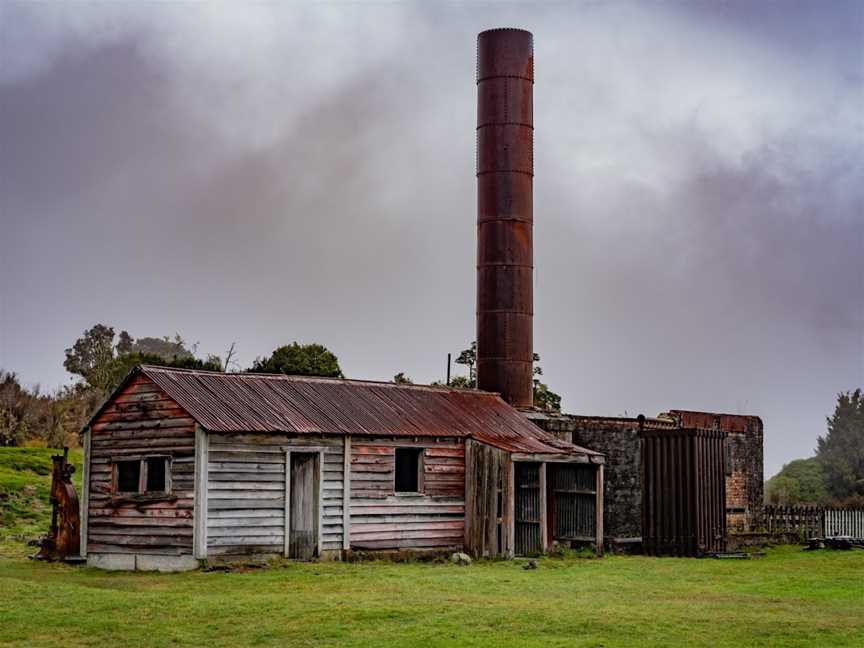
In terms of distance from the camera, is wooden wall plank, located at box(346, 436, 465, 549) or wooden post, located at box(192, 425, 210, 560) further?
wooden wall plank, located at box(346, 436, 465, 549)

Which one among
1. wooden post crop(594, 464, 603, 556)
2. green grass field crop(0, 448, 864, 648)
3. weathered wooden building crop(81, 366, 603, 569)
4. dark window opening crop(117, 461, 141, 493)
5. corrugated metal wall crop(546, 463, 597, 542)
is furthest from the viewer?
corrugated metal wall crop(546, 463, 597, 542)

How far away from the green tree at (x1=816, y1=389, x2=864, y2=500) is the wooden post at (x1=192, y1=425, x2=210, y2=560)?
40958mm

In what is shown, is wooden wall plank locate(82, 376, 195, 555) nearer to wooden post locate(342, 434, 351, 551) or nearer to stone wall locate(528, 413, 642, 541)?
wooden post locate(342, 434, 351, 551)

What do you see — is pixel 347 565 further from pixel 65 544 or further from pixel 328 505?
pixel 65 544

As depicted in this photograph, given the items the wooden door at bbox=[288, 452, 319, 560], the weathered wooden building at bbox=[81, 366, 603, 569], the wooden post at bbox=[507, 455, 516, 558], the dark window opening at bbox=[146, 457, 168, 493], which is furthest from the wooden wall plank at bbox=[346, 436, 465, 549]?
the dark window opening at bbox=[146, 457, 168, 493]

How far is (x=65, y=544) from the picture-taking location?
27547mm

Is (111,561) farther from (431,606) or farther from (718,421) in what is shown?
(718,421)

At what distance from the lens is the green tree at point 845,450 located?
60.8 meters

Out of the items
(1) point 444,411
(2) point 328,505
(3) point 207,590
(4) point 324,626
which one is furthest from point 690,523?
(4) point 324,626

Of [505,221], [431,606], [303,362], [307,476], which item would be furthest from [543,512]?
[303,362]

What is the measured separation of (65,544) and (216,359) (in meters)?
37.7

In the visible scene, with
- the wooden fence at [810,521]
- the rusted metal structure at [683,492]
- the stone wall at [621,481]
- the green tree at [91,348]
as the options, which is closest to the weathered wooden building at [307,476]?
the stone wall at [621,481]

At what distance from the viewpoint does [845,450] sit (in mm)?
65125

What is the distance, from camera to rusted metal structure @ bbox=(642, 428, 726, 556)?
3181cm
